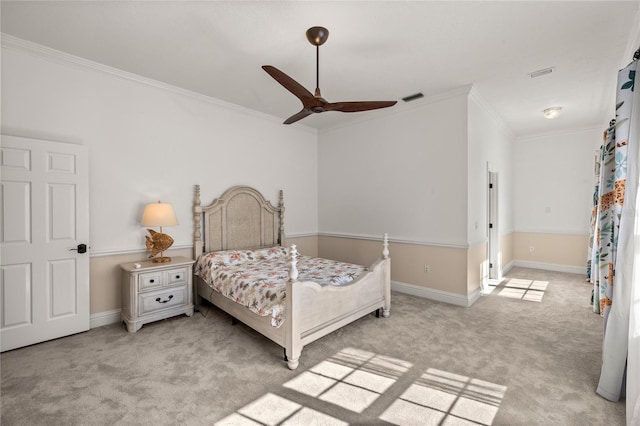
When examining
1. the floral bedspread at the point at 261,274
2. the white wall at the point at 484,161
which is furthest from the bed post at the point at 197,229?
the white wall at the point at 484,161

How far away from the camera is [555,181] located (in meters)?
5.95

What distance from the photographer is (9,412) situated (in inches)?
73.9

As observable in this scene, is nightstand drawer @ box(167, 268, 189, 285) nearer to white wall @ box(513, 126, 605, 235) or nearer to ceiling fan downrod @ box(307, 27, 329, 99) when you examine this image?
ceiling fan downrod @ box(307, 27, 329, 99)

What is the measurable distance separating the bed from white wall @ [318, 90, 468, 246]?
89 centimetres

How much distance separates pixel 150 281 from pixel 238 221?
148cm

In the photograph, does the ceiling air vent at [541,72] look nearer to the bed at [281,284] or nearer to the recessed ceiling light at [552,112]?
the recessed ceiling light at [552,112]

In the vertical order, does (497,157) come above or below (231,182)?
above

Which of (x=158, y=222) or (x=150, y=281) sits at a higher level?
(x=158, y=222)

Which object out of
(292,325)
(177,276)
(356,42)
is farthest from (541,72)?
(177,276)

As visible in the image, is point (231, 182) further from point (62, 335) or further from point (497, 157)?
point (497, 157)

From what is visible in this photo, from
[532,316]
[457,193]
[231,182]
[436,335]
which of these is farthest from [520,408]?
[231,182]

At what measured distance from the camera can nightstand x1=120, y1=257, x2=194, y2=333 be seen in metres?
3.08

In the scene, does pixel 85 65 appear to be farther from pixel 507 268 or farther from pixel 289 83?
pixel 507 268

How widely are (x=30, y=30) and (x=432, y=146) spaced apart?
4512 millimetres
